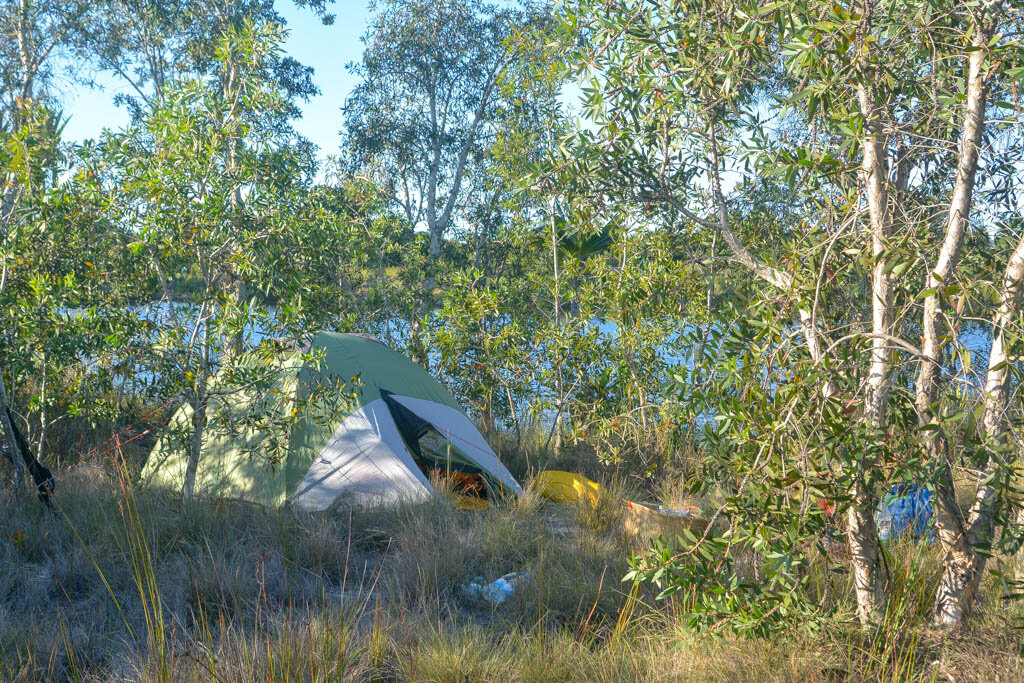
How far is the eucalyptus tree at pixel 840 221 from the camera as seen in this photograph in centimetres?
247

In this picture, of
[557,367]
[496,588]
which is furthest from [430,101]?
[496,588]

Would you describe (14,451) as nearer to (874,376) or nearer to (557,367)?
(557,367)

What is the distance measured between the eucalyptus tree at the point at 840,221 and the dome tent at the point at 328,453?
293 cm

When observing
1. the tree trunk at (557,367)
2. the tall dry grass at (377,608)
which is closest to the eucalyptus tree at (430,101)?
the tree trunk at (557,367)

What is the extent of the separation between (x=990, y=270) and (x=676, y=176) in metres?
1.36

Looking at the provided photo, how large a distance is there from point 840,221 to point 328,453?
4063 millimetres

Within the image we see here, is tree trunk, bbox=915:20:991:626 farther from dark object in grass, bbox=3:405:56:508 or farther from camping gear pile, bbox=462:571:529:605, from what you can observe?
dark object in grass, bbox=3:405:56:508

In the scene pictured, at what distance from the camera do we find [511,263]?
38.5 ft

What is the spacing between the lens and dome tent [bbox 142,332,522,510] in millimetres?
5668

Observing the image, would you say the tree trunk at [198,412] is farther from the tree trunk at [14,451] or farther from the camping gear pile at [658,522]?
the camping gear pile at [658,522]

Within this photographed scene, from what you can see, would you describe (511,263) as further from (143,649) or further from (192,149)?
(143,649)

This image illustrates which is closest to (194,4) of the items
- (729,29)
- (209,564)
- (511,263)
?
(511,263)

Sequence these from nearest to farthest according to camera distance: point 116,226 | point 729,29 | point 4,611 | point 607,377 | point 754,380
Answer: point 754,380 < point 729,29 < point 4,611 < point 116,226 < point 607,377

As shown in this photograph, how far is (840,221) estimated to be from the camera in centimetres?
322
